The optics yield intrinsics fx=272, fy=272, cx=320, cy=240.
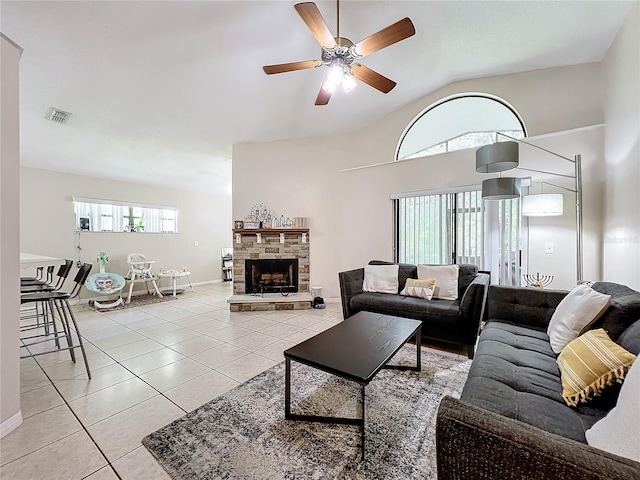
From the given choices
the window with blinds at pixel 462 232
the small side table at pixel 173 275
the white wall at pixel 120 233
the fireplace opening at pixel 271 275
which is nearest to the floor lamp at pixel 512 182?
the window with blinds at pixel 462 232

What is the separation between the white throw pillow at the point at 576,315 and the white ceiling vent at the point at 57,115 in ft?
17.7

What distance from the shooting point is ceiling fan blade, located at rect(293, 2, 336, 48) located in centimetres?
178

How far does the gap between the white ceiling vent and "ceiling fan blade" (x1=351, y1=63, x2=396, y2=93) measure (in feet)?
11.6

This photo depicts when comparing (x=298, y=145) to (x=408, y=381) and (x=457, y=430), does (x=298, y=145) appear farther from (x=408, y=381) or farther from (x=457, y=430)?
(x=457, y=430)

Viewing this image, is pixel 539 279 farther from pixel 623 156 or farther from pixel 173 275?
pixel 173 275

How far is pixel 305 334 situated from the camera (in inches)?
130

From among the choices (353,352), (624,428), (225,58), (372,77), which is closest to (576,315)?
(624,428)

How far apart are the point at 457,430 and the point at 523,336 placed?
1722 millimetres

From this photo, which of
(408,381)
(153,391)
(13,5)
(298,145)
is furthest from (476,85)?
(153,391)

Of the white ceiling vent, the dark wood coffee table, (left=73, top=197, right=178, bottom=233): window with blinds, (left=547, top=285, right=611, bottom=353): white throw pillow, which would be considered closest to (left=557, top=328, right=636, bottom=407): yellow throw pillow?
(left=547, top=285, right=611, bottom=353): white throw pillow

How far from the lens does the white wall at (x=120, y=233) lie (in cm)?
478

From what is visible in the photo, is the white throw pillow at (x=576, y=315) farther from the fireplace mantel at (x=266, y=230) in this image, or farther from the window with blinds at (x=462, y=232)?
the fireplace mantel at (x=266, y=230)

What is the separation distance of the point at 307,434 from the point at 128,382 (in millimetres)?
1634

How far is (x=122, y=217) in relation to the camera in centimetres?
586
